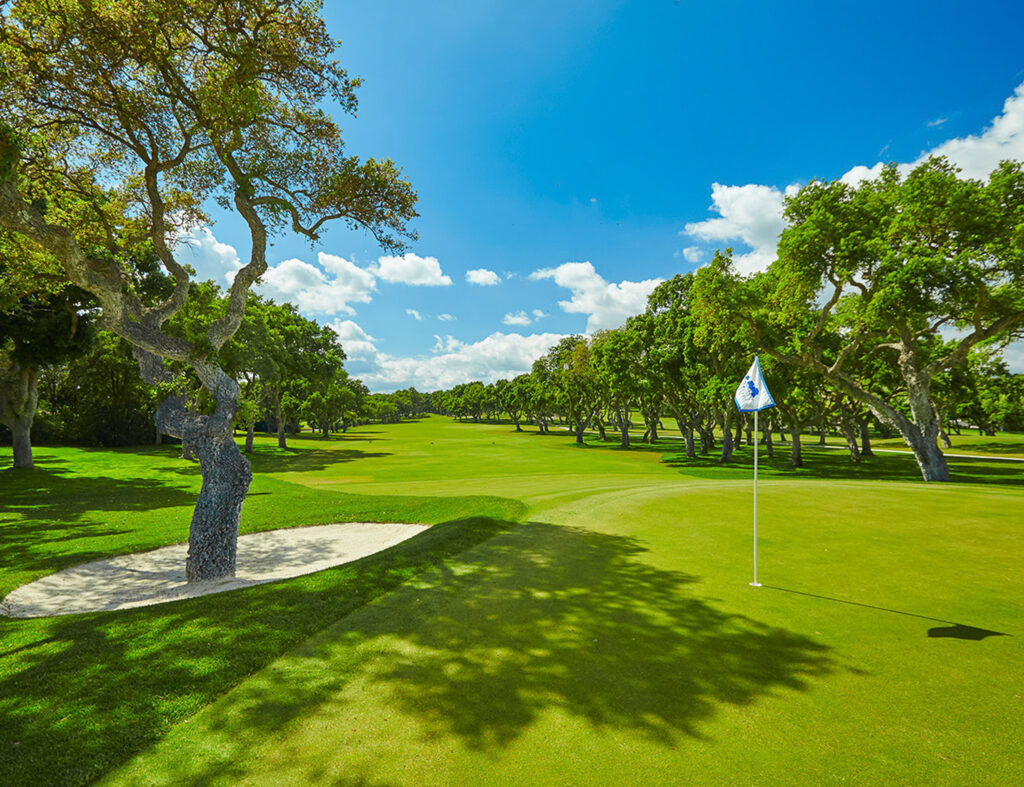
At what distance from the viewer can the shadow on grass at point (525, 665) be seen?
153 inches

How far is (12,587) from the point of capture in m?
8.89

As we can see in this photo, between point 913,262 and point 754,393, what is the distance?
666 inches

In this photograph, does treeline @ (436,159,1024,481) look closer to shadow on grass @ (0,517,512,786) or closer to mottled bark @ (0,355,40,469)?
shadow on grass @ (0,517,512,786)

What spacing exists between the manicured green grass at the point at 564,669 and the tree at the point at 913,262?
549 inches

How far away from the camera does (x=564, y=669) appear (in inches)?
186

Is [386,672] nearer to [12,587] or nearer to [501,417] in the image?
[12,587]

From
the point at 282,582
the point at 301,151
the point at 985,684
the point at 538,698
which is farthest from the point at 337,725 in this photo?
the point at 301,151

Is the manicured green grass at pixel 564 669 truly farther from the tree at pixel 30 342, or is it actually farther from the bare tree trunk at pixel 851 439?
the bare tree trunk at pixel 851 439

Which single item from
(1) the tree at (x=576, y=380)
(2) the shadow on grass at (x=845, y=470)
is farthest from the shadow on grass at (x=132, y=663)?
(1) the tree at (x=576, y=380)

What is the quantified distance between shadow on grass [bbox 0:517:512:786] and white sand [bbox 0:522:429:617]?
2151 millimetres

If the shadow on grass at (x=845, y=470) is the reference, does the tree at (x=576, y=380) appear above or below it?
above

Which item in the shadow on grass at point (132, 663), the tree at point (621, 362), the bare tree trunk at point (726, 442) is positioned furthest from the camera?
the tree at point (621, 362)

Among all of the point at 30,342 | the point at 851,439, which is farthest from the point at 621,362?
the point at 30,342

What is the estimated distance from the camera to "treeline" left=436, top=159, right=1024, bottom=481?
19344 mm
